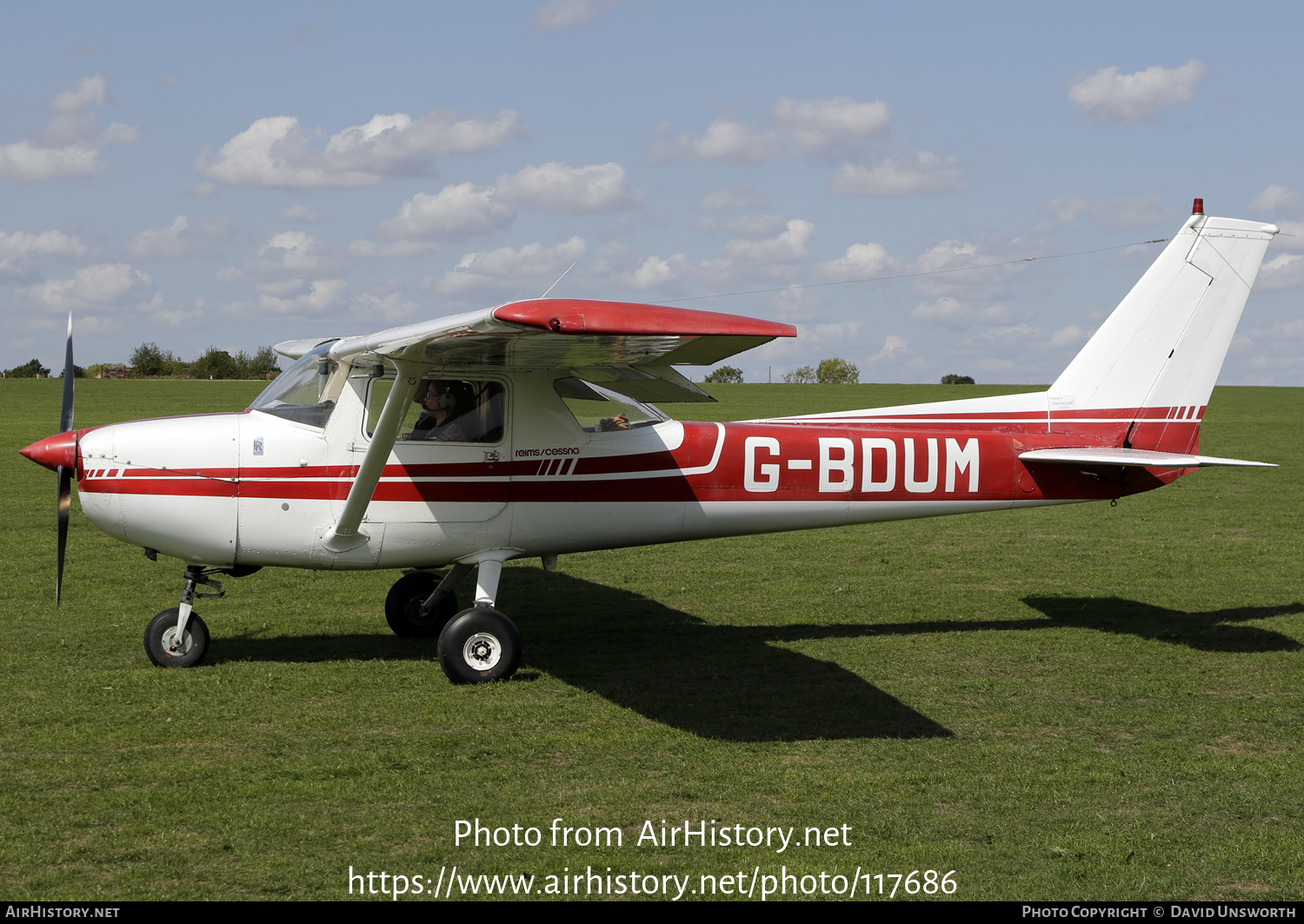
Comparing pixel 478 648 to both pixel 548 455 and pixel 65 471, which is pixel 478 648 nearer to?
pixel 548 455

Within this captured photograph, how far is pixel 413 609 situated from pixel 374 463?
2.20 m

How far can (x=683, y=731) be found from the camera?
674cm

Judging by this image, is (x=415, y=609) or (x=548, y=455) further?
(x=415, y=609)

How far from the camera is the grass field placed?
16.0ft

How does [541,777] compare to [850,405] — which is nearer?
[541,777]

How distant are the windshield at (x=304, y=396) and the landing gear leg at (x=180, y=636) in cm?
133

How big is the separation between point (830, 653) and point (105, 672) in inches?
211

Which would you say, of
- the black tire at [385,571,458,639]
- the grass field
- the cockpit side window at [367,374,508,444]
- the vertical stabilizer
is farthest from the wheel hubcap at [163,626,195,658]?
the vertical stabilizer

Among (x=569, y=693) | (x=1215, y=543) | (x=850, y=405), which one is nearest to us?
(x=569, y=693)

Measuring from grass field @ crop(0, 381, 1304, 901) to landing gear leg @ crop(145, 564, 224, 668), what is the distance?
27 cm

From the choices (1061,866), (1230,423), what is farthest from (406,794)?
(1230,423)

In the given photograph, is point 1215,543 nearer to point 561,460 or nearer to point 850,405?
point 561,460

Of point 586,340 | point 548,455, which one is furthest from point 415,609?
point 586,340

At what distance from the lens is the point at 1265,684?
7852 mm
